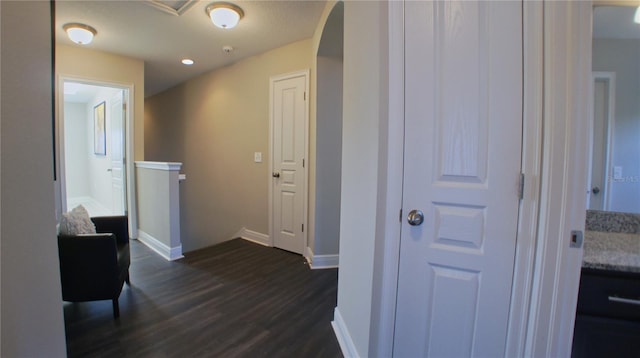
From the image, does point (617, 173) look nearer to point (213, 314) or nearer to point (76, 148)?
point (213, 314)

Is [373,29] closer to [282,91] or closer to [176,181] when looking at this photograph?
[282,91]

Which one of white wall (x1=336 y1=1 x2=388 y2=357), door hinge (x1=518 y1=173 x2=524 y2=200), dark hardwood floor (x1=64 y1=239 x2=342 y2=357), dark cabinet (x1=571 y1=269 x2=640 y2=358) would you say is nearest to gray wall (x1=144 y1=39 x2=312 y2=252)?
dark hardwood floor (x1=64 y1=239 x2=342 y2=357)

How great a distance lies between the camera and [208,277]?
8.22ft

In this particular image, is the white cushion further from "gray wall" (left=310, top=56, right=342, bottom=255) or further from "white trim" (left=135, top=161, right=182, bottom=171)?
"gray wall" (left=310, top=56, right=342, bottom=255)

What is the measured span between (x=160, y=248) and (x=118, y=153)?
1.87 m

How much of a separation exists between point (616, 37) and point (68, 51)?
503cm

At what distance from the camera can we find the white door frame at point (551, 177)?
2.91 ft

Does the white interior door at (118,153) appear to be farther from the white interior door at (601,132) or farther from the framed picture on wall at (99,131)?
the white interior door at (601,132)

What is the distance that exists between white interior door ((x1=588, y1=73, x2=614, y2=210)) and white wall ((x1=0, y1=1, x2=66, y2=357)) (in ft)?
7.17

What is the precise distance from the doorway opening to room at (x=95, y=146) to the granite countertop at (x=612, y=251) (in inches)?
183

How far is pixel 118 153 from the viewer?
392 centimetres

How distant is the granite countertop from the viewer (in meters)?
0.91

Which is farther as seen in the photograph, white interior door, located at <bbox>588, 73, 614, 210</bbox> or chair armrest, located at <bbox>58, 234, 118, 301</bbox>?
chair armrest, located at <bbox>58, 234, 118, 301</bbox>

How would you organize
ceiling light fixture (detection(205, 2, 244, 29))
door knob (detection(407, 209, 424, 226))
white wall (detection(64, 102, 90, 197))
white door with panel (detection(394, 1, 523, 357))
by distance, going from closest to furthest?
white door with panel (detection(394, 1, 523, 357)) → door knob (detection(407, 209, 424, 226)) → ceiling light fixture (detection(205, 2, 244, 29)) → white wall (detection(64, 102, 90, 197))
